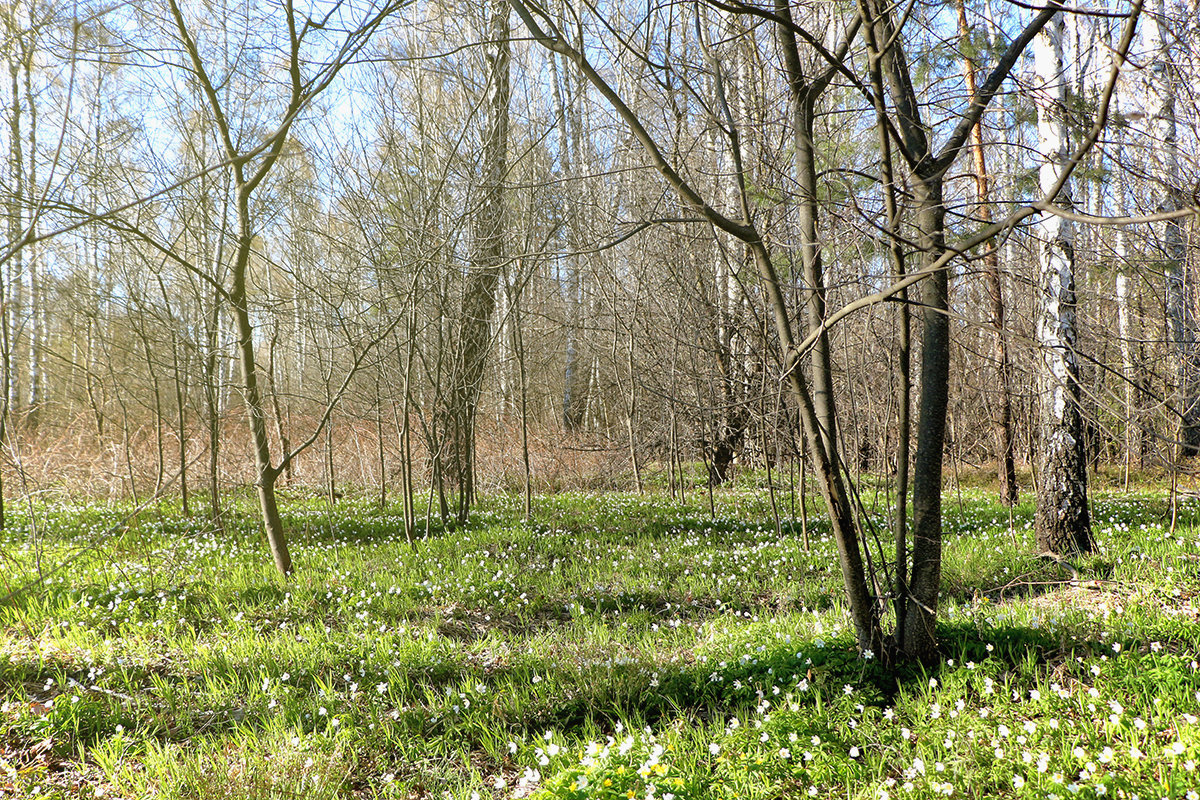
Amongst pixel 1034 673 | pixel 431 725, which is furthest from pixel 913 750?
pixel 431 725

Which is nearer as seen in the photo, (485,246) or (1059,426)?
(1059,426)

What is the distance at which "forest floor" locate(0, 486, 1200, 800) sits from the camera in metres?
2.79

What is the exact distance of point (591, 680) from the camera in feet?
12.5

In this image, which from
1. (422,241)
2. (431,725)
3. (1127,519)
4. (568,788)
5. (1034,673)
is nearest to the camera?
(568,788)

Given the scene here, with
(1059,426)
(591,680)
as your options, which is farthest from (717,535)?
(591,680)

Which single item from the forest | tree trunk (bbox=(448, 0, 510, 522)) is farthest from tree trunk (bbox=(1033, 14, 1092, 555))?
tree trunk (bbox=(448, 0, 510, 522))

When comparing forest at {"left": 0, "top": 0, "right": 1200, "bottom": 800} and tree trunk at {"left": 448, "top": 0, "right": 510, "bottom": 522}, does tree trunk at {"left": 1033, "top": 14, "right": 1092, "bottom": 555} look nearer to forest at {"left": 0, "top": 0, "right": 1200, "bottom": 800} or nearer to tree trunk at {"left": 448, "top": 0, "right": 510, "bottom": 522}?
forest at {"left": 0, "top": 0, "right": 1200, "bottom": 800}

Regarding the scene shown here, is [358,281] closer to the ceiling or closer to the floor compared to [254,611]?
closer to the ceiling

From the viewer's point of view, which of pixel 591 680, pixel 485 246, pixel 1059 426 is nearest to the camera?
pixel 591 680

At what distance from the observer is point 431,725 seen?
354 centimetres

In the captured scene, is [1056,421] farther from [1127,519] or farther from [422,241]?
[422,241]

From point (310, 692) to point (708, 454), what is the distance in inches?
323

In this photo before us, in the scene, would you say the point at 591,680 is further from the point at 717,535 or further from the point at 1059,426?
the point at 1059,426

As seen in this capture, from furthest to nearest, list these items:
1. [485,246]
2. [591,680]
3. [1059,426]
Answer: [485,246] < [1059,426] < [591,680]
